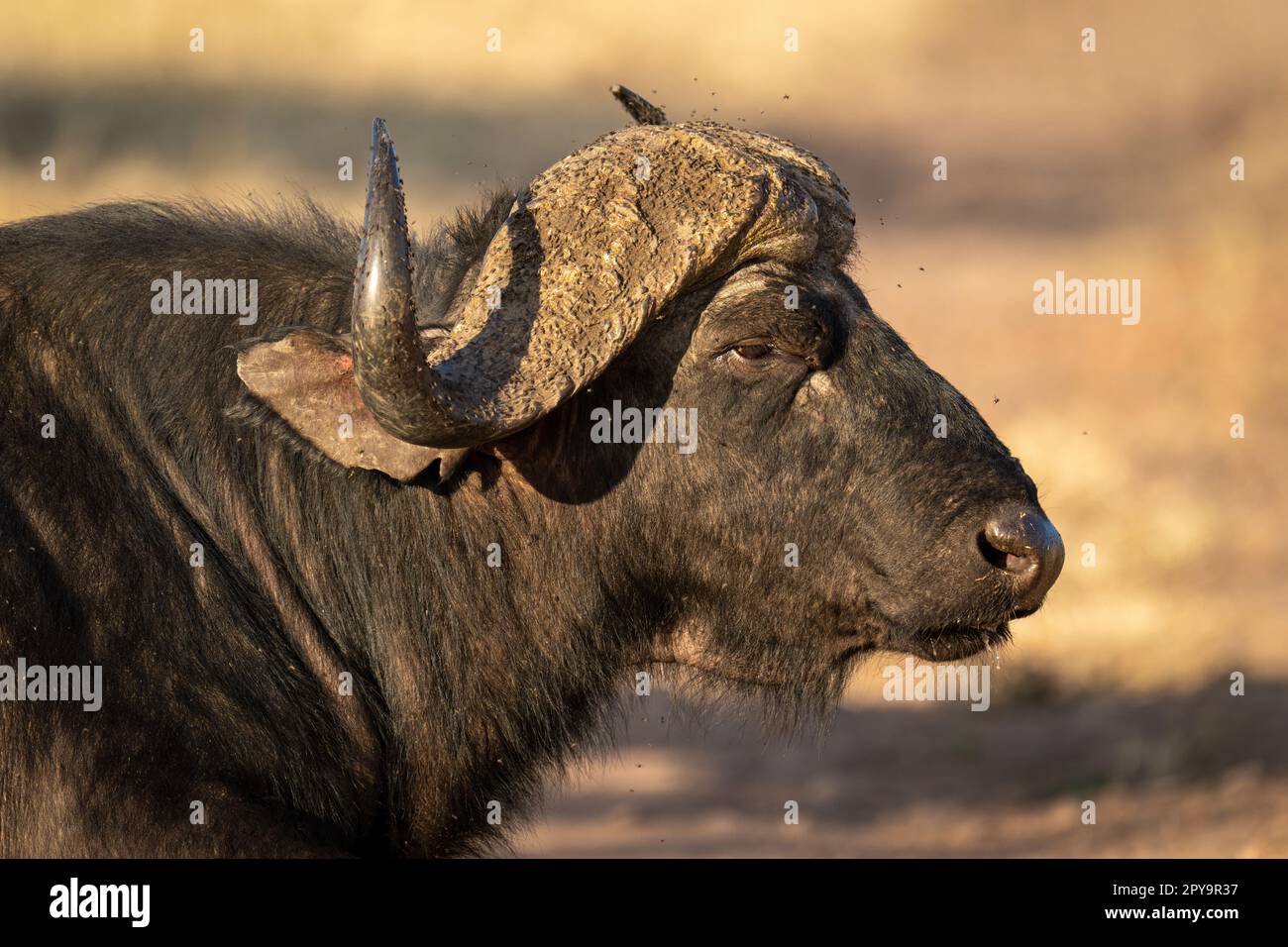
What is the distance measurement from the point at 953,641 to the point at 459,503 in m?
1.75

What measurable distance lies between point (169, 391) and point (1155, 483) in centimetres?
1273

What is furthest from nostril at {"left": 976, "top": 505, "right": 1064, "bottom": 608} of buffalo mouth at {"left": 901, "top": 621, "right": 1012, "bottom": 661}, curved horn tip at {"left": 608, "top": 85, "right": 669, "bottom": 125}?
curved horn tip at {"left": 608, "top": 85, "right": 669, "bottom": 125}

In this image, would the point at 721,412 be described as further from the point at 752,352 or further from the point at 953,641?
the point at 953,641

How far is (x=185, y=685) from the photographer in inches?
189

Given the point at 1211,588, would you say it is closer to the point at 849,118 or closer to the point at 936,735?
the point at 936,735

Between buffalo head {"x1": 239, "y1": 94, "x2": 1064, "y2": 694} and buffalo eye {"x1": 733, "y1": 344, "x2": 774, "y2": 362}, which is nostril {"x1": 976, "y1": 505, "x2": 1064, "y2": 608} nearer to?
buffalo head {"x1": 239, "y1": 94, "x2": 1064, "y2": 694}

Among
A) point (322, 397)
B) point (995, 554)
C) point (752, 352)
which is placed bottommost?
point (995, 554)

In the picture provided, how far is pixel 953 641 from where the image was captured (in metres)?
5.50

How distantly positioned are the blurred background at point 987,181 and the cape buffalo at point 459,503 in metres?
6.65

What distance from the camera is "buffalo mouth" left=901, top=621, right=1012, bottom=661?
17.9ft

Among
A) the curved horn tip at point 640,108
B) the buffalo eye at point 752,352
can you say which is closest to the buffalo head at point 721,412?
the buffalo eye at point 752,352

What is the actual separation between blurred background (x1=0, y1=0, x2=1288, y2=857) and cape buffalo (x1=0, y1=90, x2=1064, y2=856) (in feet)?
21.8

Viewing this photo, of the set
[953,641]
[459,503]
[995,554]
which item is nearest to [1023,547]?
[995,554]

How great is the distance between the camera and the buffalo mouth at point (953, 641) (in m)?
5.46
